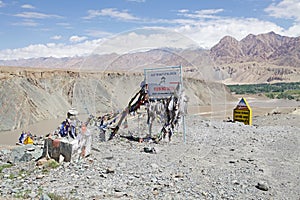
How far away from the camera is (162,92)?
1495cm

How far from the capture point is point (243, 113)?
23297mm

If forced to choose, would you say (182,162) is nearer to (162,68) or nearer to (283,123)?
(162,68)

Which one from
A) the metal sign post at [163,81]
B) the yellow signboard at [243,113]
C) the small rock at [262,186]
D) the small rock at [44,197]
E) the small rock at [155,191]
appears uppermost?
the metal sign post at [163,81]

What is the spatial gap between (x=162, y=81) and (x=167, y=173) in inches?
182

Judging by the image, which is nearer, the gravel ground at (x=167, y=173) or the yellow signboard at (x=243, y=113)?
the gravel ground at (x=167, y=173)

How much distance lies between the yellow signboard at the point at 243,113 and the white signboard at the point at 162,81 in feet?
→ 30.6

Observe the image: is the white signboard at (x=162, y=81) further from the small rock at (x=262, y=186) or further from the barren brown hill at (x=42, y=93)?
the barren brown hill at (x=42, y=93)

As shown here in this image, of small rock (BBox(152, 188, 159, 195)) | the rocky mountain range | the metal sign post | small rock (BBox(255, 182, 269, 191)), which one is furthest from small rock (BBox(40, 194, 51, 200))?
the metal sign post

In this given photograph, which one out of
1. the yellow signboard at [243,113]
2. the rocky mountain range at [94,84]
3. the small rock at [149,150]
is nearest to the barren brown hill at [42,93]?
the rocky mountain range at [94,84]

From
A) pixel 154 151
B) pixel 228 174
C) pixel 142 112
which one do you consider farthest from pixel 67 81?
pixel 228 174

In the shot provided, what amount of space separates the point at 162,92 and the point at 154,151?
253 cm

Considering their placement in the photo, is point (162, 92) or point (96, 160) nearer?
point (96, 160)

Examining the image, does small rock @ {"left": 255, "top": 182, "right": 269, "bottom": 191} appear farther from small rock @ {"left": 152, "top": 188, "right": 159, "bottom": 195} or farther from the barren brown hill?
the barren brown hill

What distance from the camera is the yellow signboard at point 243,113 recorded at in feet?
75.0
